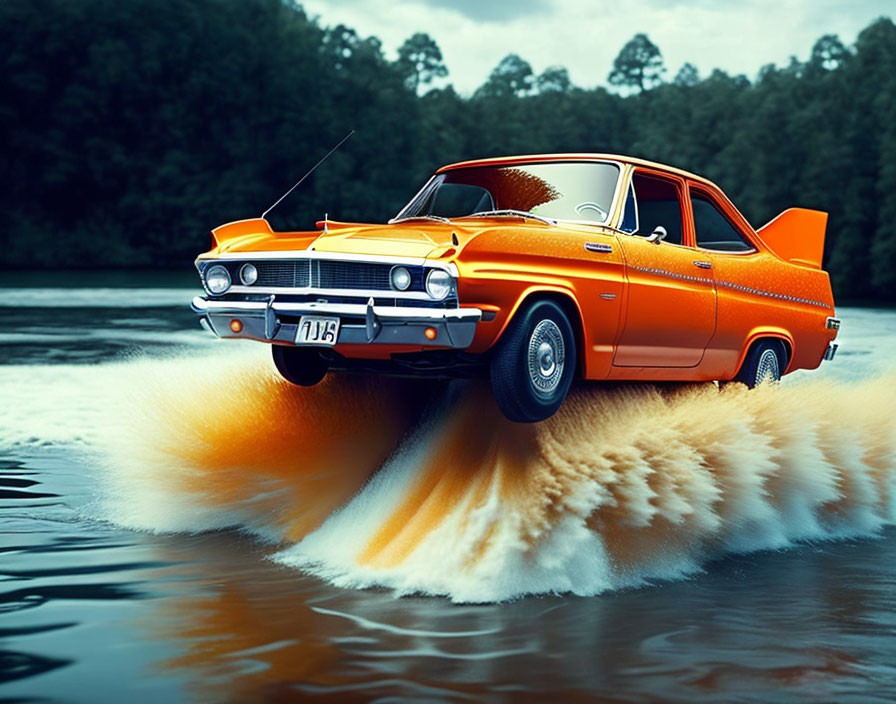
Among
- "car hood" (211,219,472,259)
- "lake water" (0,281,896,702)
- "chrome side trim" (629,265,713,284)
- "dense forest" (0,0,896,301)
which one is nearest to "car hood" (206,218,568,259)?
"car hood" (211,219,472,259)

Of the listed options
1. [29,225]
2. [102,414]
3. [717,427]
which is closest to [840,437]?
[717,427]

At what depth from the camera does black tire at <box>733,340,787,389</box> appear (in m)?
7.82

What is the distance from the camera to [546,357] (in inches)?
234

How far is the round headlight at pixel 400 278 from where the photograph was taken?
18.7 feet

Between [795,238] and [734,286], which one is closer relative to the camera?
[734,286]

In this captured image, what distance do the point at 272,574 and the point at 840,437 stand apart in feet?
13.6

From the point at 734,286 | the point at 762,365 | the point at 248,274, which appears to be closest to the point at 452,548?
the point at 248,274

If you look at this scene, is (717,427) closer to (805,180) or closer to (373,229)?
(373,229)

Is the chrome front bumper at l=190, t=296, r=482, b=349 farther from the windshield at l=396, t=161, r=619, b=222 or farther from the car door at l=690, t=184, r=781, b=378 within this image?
the car door at l=690, t=184, r=781, b=378

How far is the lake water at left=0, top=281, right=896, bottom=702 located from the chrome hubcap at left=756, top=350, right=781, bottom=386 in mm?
189

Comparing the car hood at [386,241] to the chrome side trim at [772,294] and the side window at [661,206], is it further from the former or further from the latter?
the chrome side trim at [772,294]

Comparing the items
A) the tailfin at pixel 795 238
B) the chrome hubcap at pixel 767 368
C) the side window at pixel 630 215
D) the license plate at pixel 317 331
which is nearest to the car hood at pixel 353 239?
the license plate at pixel 317 331

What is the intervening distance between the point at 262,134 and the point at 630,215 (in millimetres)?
67825

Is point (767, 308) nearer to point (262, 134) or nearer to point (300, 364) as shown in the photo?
point (300, 364)
